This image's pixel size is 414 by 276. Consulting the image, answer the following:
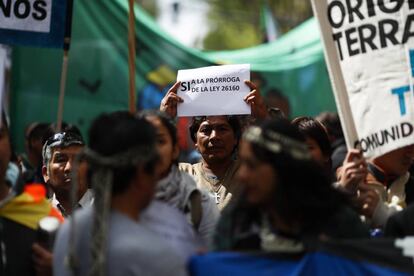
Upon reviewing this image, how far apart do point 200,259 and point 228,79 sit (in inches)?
94.1

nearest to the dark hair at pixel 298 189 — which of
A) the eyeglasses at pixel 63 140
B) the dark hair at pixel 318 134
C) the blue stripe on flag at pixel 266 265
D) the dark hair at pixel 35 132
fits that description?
the blue stripe on flag at pixel 266 265

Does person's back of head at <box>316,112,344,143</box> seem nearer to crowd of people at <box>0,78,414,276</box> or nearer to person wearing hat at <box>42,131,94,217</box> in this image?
person wearing hat at <box>42,131,94,217</box>

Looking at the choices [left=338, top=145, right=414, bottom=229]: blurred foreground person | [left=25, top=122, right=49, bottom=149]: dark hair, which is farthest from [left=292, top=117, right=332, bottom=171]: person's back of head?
[left=25, top=122, right=49, bottom=149]: dark hair

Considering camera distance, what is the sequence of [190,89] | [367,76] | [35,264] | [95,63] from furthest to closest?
[95,63] < [190,89] < [367,76] < [35,264]

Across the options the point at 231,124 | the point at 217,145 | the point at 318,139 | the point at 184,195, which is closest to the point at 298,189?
the point at 184,195

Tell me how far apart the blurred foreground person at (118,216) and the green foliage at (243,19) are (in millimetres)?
21068

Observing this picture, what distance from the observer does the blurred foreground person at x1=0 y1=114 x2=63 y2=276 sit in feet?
15.8

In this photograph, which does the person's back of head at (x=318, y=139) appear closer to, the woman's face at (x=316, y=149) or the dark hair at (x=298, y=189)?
the woman's face at (x=316, y=149)

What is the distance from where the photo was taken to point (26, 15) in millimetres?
6207

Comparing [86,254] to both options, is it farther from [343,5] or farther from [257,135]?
[343,5]

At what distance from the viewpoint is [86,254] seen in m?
4.36

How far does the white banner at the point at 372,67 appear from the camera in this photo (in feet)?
16.7

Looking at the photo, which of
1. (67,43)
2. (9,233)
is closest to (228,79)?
(67,43)

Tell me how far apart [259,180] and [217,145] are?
91.5 inches
